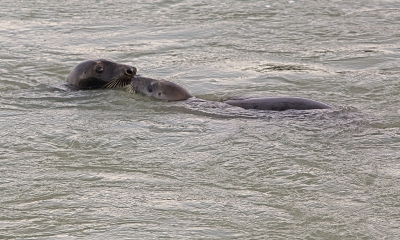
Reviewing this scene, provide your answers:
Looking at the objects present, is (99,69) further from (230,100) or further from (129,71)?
(230,100)

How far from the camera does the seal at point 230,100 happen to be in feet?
20.8

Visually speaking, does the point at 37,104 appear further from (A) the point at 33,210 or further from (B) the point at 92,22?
(B) the point at 92,22

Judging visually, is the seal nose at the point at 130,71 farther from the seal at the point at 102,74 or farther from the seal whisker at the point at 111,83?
the seal whisker at the point at 111,83

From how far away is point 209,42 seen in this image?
29.2ft

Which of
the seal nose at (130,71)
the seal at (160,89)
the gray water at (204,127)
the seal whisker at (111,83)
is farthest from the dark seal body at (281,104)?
the seal whisker at (111,83)

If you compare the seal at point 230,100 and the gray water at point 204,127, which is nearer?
the gray water at point 204,127

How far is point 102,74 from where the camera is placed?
23.5ft

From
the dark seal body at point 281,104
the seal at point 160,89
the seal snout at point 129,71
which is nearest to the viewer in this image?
the dark seal body at point 281,104

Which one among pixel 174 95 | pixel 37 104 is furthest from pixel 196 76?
pixel 37 104

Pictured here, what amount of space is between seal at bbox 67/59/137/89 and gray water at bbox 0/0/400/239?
92mm

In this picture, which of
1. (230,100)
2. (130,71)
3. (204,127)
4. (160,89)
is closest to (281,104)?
(230,100)

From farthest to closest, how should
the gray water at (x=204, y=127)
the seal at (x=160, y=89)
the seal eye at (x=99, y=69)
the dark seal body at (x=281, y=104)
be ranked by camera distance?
the seal eye at (x=99, y=69) → the seal at (x=160, y=89) → the dark seal body at (x=281, y=104) → the gray water at (x=204, y=127)

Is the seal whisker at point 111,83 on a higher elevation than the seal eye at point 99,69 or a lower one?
lower

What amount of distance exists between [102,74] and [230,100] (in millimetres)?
1237
